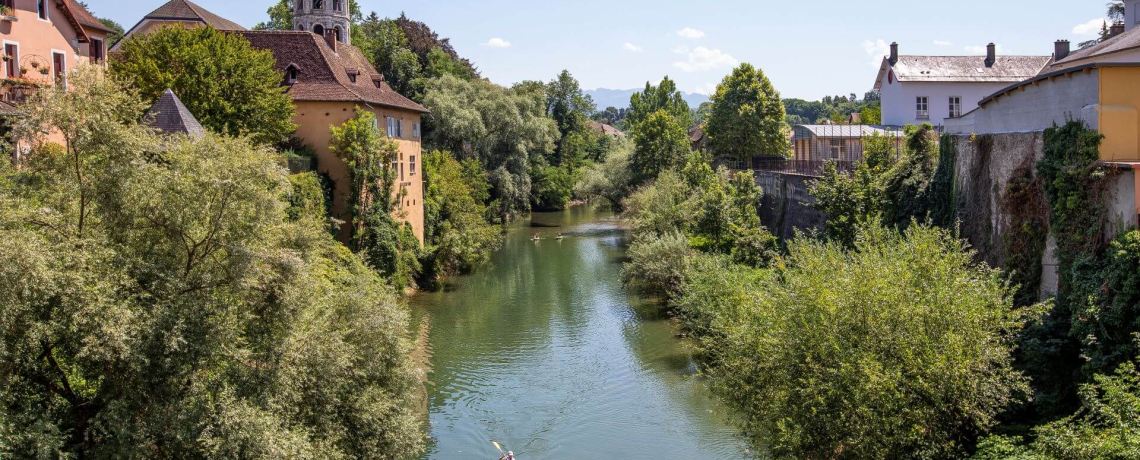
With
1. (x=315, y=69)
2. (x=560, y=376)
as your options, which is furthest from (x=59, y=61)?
(x=560, y=376)

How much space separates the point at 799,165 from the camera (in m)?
39.9

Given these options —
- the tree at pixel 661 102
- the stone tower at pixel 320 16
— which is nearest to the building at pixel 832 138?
the stone tower at pixel 320 16

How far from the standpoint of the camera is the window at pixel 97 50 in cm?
3459

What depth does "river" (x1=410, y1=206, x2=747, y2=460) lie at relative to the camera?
2161 centimetres

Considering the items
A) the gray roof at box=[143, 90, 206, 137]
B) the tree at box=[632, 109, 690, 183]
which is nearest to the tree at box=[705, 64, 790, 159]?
the tree at box=[632, 109, 690, 183]

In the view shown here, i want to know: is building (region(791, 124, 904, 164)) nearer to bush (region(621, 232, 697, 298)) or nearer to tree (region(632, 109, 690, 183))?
bush (region(621, 232, 697, 298))

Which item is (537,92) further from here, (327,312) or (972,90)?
(327,312)

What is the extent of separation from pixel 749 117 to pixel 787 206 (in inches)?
727

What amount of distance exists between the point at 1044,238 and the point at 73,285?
17213 millimetres

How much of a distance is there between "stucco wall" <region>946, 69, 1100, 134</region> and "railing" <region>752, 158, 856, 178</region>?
25.9 feet

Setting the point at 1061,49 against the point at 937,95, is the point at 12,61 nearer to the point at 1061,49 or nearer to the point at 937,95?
the point at 1061,49

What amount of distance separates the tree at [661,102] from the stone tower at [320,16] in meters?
36.4

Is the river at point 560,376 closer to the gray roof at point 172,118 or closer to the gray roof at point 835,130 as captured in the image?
the gray roof at point 172,118

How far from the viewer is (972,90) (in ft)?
157
